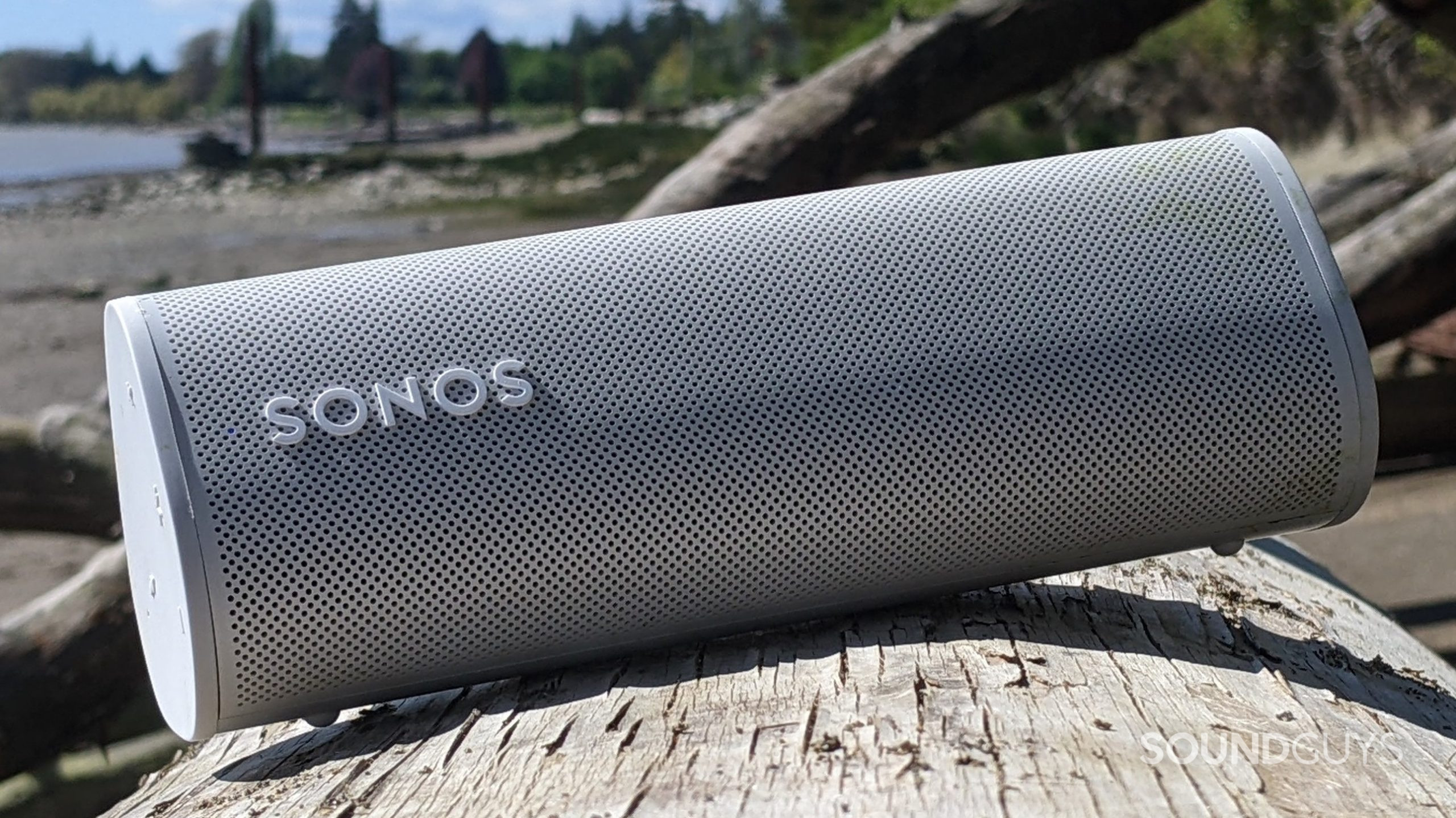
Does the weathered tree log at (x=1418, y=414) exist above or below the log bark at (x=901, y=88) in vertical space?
below

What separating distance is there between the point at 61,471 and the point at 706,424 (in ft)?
9.95

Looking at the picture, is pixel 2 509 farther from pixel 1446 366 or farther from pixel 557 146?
pixel 557 146

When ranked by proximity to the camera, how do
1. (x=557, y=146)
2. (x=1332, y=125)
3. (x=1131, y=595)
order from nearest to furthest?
(x=1131, y=595) → (x=1332, y=125) → (x=557, y=146)

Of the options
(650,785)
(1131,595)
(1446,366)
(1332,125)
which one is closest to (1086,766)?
(650,785)

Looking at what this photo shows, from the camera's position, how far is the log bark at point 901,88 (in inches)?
165

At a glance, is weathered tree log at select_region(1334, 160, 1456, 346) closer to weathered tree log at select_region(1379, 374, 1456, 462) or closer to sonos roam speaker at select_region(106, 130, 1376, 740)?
weathered tree log at select_region(1379, 374, 1456, 462)

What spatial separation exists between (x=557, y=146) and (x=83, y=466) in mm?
12397

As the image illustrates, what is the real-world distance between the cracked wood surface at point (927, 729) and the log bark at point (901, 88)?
261 cm

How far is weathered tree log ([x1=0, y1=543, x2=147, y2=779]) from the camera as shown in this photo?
331 centimetres

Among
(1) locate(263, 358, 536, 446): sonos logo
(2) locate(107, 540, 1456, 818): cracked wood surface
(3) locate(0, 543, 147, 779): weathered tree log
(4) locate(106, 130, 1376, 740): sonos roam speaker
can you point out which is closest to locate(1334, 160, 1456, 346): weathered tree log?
(2) locate(107, 540, 1456, 818): cracked wood surface

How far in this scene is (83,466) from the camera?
382 cm

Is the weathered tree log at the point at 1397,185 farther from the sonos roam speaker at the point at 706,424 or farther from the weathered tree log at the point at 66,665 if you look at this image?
the weathered tree log at the point at 66,665

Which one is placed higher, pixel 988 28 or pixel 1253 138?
pixel 988 28

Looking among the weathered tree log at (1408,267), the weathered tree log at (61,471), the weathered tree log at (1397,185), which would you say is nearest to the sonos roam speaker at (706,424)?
the weathered tree log at (1408,267)
